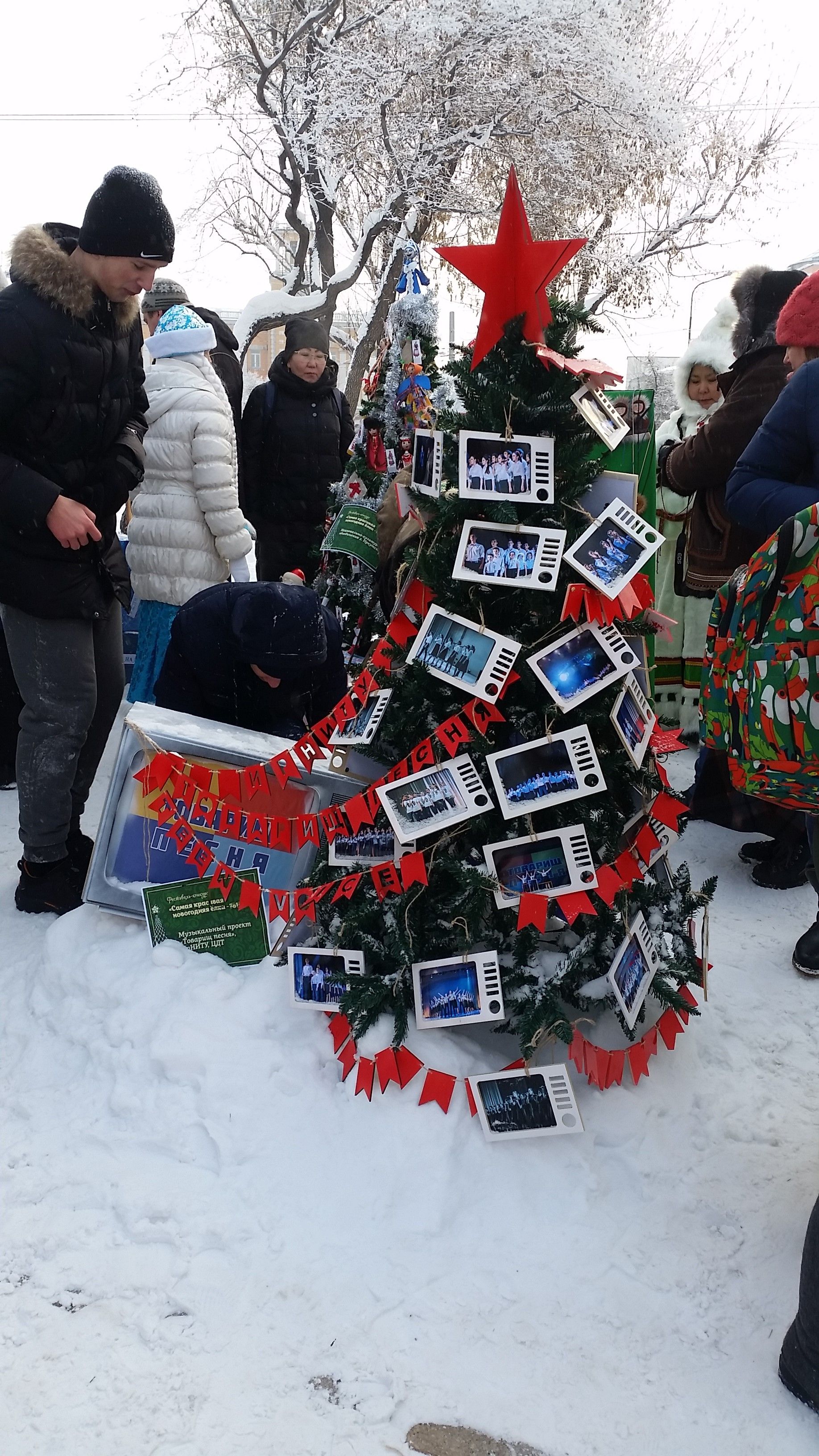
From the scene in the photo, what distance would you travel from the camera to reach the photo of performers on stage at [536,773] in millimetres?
2227

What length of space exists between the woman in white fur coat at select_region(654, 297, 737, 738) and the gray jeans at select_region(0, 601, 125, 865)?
9.08 feet

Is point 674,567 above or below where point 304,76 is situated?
below

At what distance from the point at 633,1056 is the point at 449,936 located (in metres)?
0.52

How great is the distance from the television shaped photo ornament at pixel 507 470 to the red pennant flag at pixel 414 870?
2.70 feet

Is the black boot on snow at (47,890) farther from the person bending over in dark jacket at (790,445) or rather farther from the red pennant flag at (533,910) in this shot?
the person bending over in dark jacket at (790,445)

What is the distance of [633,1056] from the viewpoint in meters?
2.33

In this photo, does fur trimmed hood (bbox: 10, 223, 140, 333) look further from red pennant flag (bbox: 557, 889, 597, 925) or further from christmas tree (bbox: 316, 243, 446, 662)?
red pennant flag (bbox: 557, 889, 597, 925)

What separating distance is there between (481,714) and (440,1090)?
33.0 inches

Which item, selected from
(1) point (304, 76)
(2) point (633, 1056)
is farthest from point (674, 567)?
(1) point (304, 76)

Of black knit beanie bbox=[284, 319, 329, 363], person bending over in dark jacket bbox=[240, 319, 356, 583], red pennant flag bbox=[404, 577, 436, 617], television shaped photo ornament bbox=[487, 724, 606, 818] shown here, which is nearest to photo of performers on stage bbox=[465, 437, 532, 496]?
red pennant flag bbox=[404, 577, 436, 617]

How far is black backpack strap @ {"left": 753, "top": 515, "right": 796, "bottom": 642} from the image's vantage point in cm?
153

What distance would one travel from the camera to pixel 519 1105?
7.11 feet

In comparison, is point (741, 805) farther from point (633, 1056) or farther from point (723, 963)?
point (633, 1056)

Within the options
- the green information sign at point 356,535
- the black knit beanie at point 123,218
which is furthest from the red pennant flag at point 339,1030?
the black knit beanie at point 123,218
